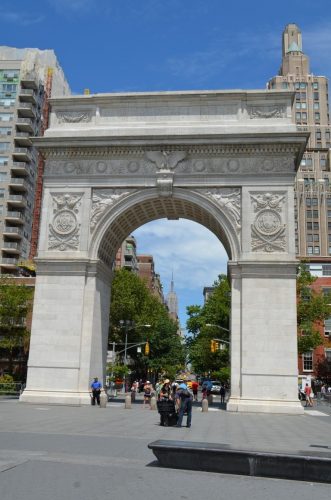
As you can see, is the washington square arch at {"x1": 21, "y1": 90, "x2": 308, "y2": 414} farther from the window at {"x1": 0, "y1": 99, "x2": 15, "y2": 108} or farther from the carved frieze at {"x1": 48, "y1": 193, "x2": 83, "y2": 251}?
the window at {"x1": 0, "y1": 99, "x2": 15, "y2": 108}

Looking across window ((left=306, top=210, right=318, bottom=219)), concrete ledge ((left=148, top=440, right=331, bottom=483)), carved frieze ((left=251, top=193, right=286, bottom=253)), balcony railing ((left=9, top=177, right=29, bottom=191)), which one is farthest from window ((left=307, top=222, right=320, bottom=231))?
concrete ledge ((left=148, top=440, right=331, bottom=483))

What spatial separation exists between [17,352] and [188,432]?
49.9m

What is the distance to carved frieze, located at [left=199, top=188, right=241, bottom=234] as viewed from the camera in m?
30.2

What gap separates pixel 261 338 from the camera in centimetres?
2817

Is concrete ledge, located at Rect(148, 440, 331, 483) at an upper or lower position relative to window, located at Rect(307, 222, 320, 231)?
lower

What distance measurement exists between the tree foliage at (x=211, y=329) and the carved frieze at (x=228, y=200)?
26.6 metres

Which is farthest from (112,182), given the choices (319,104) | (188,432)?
(319,104)

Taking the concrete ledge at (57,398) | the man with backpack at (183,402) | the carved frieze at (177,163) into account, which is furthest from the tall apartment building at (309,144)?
the man with backpack at (183,402)

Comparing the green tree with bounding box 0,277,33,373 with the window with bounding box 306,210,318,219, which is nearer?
the green tree with bounding box 0,277,33,373

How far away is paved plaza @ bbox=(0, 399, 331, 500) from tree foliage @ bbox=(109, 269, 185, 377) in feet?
128

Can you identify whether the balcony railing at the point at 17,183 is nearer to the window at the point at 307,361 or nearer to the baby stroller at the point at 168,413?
the window at the point at 307,361

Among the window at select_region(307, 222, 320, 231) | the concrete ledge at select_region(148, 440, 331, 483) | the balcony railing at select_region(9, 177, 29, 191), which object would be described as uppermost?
the window at select_region(307, 222, 320, 231)

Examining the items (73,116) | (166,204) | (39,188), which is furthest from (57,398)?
(39,188)

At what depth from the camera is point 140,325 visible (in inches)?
2323
